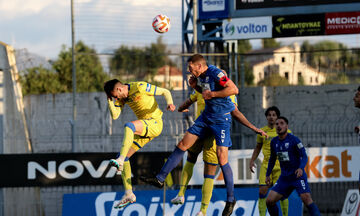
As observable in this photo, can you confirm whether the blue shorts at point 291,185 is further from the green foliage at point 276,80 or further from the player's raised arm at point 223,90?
the green foliage at point 276,80

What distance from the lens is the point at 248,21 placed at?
17922 millimetres

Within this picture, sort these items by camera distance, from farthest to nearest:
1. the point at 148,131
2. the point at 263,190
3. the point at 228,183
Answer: the point at 263,190 < the point at 148,131 < the point at 228,183

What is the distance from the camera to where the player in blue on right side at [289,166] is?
11.1m

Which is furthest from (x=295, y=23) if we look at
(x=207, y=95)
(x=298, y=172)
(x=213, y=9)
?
(x=207, y=95)

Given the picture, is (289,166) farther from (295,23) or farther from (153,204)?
(295,23)

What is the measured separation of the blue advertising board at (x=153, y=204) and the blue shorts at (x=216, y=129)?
15.0 ft

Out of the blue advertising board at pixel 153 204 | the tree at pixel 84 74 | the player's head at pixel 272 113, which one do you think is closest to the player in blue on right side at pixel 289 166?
the player's head at pixel 272 113

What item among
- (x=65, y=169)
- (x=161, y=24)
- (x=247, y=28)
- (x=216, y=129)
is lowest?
(x=65, y=169)

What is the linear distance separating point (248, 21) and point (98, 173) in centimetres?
681

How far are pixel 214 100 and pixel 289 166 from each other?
2805mm

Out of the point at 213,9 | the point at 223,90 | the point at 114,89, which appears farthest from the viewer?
the point at 213,9

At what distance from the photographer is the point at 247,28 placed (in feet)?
58.6

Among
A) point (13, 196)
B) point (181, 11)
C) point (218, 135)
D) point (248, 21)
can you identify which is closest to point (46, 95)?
point (13, 196)

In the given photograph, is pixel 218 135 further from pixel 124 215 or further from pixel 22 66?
pixel 22 66
